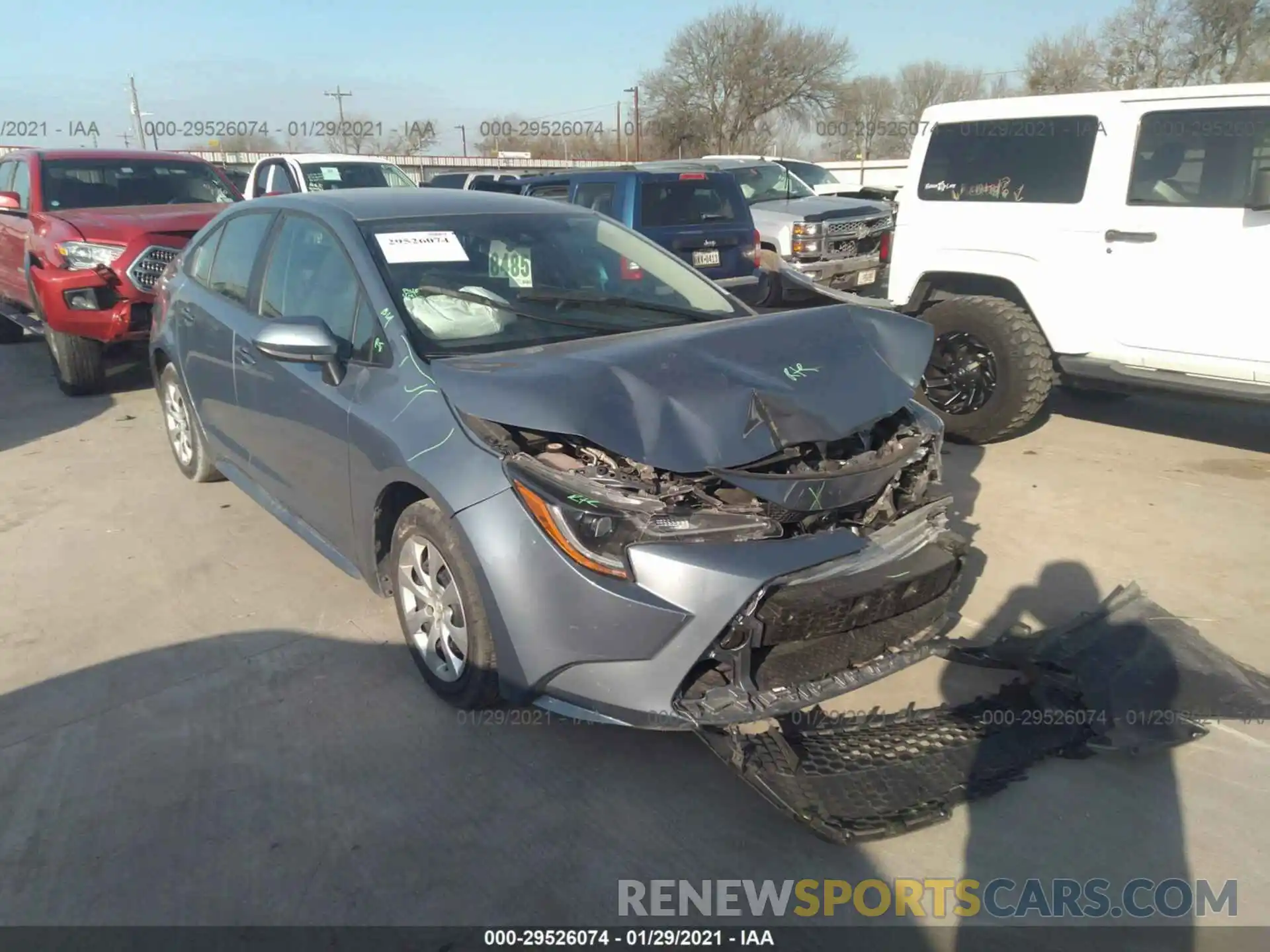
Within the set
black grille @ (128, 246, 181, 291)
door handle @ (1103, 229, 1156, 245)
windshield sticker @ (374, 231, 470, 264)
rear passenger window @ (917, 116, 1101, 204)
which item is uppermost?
rear passenger window @ (917, 116, 1101, 204)

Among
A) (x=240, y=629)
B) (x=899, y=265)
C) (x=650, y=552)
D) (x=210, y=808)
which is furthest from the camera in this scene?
(x=899, y=265)

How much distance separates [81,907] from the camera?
2.50m

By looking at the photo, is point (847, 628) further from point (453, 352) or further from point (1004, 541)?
point (1004, 541)

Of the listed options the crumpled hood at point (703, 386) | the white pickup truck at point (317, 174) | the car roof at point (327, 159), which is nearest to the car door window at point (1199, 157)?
the crumpled hood at point (703, 386)

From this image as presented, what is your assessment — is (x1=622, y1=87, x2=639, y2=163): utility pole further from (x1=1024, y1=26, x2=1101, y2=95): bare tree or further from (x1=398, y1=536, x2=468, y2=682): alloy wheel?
(x1=398, y1=536, x2=468, y2=682): alloy wheel

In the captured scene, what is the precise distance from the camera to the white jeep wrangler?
17.2 feet

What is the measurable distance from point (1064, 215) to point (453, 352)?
434cm

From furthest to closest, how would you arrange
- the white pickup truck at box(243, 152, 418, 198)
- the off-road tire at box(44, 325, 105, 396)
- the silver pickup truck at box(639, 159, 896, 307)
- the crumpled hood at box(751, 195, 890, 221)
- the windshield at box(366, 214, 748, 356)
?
1. the white pickup truck at box(243, 152, 418, 198)
2. the crumpled hood at box(751, 195, 890, 221)
3. the silver pickup truck at box(639, 159, 896, 307)
4. the off-road tire at box(44, 325, 105, 396)
5. the windshield at box(366, 214, 748, 356)

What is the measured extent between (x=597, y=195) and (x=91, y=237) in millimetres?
4538

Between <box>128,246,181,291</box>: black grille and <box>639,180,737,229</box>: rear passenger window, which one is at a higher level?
<box>639,180,737,229</box>: rear passenger window

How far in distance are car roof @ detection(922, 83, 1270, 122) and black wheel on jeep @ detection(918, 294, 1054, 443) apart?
1228 millimetres

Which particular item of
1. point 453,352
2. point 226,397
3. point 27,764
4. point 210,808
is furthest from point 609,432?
point 226,397

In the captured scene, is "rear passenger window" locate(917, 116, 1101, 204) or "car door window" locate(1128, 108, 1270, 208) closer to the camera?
"car door window" locate(1128, 108, 1270, 208)

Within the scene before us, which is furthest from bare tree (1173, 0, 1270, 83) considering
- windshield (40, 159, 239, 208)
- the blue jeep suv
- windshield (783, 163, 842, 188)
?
windshield (40, 159, 239, 208)
